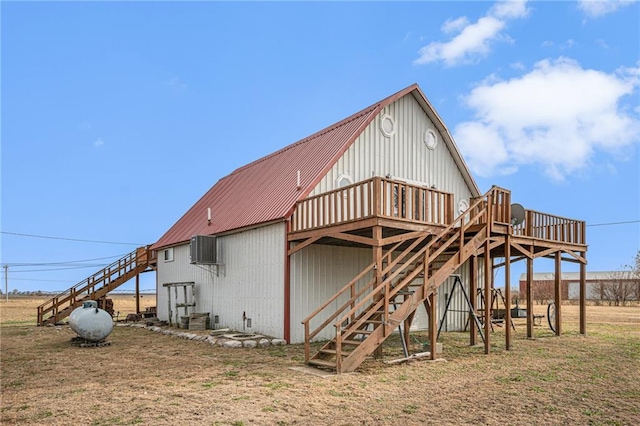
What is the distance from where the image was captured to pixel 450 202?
14656mm

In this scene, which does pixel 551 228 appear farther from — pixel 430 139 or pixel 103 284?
pixel 103 284

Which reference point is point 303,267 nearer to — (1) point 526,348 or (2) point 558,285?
(1) point 526,348

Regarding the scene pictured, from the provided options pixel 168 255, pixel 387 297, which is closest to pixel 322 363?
pixel 387 297

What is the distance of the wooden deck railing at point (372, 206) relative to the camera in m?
13.1

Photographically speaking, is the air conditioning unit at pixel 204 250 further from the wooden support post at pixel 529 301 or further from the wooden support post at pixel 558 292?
the wooden support post at pixel 558 292

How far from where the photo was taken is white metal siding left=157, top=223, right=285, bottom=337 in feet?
53.4

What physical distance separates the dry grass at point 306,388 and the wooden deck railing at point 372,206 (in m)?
3.50

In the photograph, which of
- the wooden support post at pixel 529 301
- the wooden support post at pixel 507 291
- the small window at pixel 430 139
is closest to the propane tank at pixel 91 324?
the wooden support post at pixel 507 291

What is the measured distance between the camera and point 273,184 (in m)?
19.6

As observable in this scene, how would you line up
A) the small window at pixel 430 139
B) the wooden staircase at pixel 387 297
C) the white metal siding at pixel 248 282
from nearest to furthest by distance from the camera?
the wooden staircase at pixel 387 297 → the white metal siding at pixel 248 282 → the small window at pixel 430 139

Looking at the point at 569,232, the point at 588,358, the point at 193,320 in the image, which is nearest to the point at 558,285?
the point at 569,232

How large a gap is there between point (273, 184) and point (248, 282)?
12.5 feet

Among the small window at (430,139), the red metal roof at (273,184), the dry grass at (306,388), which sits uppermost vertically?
the small window at (430,139)

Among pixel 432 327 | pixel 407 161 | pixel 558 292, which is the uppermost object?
pixel 407 161
